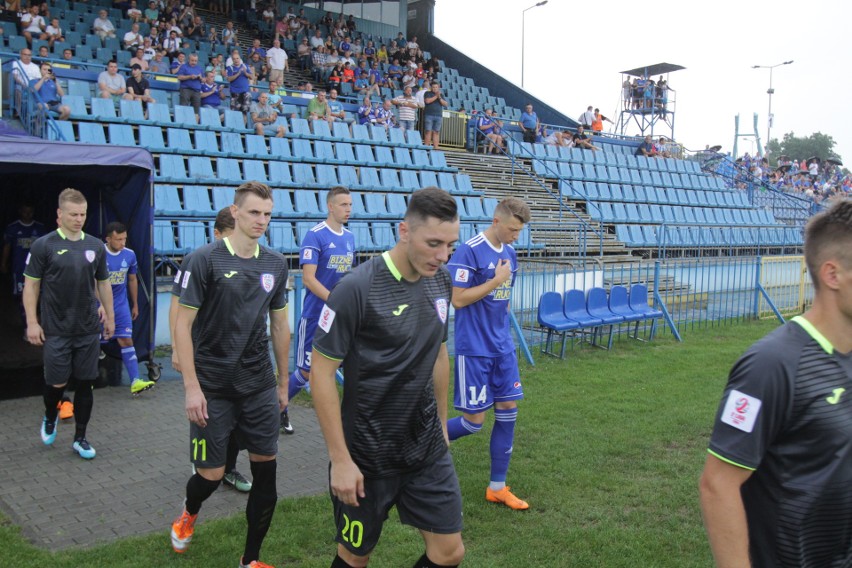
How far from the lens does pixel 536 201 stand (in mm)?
19391

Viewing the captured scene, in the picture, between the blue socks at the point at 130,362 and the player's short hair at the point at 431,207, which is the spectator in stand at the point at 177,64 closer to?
the blue socks at the point at 130,362

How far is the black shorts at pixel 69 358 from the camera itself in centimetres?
611

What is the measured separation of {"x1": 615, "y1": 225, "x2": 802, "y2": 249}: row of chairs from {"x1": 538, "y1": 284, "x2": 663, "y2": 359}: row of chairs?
637cm

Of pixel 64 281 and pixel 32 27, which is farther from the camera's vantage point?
pixel 32 27

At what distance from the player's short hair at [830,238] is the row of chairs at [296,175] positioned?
11.8 meters

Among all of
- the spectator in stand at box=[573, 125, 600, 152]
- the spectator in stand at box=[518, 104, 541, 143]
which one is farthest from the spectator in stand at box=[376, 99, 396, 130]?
the spectator in stand at box=[573, 125, 600, 152]

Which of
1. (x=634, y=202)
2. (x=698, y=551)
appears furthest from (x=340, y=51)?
(x=698, y=551)

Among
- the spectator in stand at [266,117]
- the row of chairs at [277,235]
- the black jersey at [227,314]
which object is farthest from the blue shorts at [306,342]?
the spectator in stand at [266,117]

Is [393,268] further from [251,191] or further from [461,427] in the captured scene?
[461,427]

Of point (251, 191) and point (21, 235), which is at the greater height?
point (251, 191)

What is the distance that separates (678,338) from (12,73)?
518 inches

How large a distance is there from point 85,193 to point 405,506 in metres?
8.19

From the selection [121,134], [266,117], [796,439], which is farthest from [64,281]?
[266,117]

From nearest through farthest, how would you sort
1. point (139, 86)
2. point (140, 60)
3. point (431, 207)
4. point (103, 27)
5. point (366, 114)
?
1. point (431, 207)
2. point (139, 86)
3. point (140, 60)
4. point (103, 27)
5. point (366, 114)
